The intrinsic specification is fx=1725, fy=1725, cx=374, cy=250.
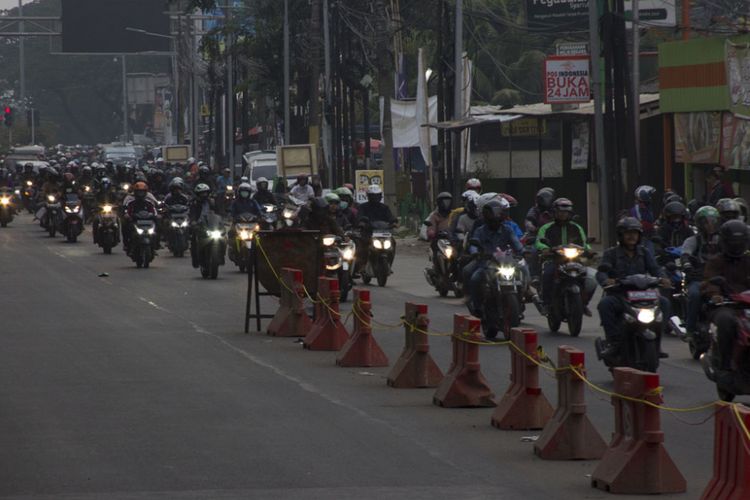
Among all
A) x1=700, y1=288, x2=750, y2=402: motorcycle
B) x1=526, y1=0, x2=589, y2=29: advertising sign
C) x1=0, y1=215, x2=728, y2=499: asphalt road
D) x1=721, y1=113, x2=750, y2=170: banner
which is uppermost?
x1=526, y1=0, x2=589, y2=29: advertising sign

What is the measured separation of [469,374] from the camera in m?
13.3

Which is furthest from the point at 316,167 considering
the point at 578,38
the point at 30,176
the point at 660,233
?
the point at 660,233

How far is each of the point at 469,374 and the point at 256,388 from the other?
6.96 ft

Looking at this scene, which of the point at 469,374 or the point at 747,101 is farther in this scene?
the point at 747,101

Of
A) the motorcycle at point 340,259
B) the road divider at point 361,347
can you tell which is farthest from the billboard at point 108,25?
the road divider at point 361,347

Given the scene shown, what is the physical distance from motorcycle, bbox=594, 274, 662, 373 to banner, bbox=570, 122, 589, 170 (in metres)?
24.8

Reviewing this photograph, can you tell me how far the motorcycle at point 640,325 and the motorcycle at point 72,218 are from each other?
2971 centimetres

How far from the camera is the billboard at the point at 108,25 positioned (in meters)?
75.1

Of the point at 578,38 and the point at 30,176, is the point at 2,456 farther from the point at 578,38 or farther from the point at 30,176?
the point at 578,38

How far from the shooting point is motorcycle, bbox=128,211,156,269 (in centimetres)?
3256

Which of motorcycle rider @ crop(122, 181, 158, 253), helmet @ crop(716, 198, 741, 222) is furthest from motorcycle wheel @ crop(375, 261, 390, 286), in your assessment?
helmet @ crop(716, 198, 741, 222)

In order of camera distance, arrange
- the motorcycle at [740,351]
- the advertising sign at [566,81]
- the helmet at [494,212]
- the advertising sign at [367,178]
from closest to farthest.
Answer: the motorcycle at [740,351] < the helmet at [494,212] < the advertising sign at [566,81] < the advertising sign at [367,178]

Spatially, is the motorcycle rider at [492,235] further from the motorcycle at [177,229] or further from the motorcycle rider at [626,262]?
the motorcycle at [177,229]

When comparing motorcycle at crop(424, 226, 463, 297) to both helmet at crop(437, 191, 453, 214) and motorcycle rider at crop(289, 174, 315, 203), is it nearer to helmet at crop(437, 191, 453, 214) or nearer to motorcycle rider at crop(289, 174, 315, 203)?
helmet at crop(437, 191, 453, 214)
